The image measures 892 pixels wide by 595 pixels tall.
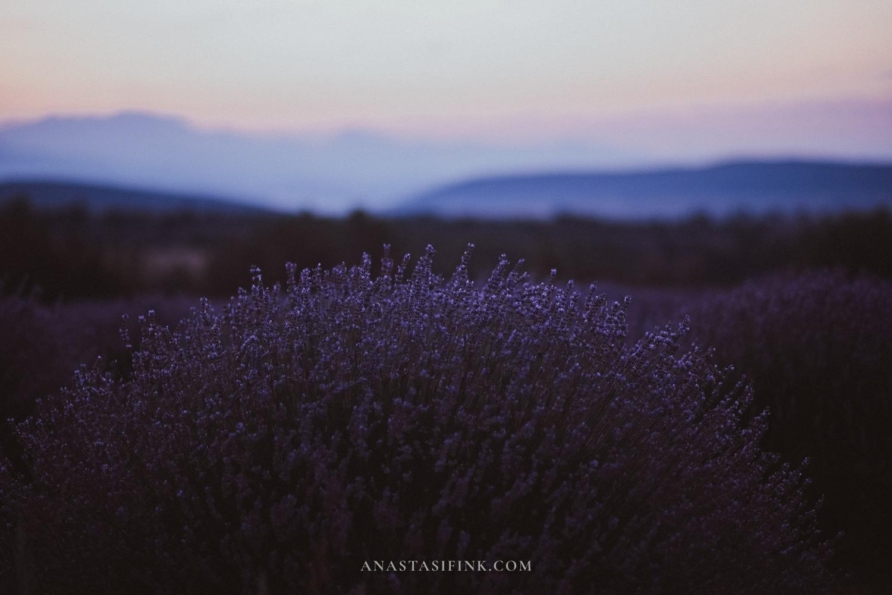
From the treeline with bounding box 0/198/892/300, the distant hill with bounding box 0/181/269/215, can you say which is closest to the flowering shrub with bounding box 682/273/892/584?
the treeline with bounding box 0/198/892/300

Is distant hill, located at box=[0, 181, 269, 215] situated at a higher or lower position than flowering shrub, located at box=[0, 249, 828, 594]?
higher

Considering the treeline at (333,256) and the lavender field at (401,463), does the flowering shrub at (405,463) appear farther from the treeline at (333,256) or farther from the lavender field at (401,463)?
the treeline at (333,256)

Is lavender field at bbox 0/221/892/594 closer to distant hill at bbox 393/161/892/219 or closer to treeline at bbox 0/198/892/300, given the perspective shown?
treeline at bbox 0/198/892/300

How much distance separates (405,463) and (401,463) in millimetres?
16

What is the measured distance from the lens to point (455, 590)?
2.38m

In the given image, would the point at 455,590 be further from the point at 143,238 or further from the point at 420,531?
the point at 143,238

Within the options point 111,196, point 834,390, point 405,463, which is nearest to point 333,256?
point 834,390

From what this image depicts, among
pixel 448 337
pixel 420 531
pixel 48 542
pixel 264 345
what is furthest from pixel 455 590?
A: pixel 48 542

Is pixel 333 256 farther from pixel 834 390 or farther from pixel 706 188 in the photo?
pixel 706 188

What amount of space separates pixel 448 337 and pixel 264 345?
71 centimetres

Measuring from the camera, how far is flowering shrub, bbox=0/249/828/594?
2371mm

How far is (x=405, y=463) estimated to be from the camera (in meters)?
2.56

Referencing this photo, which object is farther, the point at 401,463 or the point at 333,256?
the point at 333,256

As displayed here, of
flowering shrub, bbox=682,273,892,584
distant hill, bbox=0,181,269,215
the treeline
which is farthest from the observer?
distant hill, bbox=0,181,269,215
